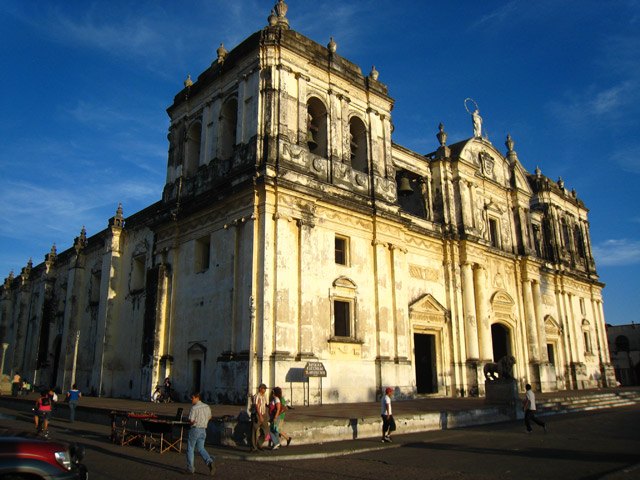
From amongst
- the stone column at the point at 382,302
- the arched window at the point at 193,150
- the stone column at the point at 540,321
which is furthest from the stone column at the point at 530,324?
the arched window at the point at 193,150

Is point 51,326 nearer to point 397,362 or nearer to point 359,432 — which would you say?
point 397,362

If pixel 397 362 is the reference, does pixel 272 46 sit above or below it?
above

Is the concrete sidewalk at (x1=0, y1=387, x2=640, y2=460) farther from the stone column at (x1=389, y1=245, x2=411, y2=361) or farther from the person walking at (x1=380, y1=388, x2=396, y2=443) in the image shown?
the stone column at (x1=389, y1=245, x2=411, y2=361)

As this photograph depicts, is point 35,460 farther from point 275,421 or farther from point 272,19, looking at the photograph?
point 272,19

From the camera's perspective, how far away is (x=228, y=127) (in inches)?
896

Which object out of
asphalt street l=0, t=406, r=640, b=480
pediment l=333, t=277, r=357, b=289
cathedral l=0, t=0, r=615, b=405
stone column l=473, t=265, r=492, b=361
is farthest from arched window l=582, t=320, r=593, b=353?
pediment l=333, t=277, r=357, b=289

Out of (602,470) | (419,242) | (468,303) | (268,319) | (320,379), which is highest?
(419,242)

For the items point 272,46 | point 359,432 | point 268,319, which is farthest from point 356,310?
point 272,46

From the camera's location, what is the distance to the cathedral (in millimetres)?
18500

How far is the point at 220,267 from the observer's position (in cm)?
1991

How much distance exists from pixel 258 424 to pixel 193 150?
54.7 feet

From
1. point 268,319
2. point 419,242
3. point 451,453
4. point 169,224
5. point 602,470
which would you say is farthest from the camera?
point 419,242

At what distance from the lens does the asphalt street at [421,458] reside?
8945 millimetres

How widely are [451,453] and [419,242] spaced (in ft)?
49.5
